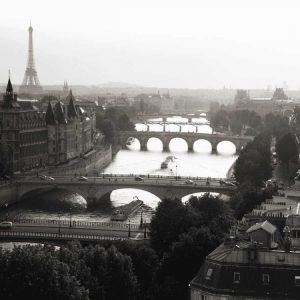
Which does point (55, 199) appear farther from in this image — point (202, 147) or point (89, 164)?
point (202, 147)

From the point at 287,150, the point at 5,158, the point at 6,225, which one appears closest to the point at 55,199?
the point at 5,158

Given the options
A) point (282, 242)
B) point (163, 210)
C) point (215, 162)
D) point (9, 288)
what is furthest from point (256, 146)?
point (9, 288)

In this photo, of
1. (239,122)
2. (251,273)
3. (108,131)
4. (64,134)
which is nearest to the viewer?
(251,273)

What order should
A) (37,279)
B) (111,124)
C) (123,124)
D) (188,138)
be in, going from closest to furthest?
(37,279) → (188,138) → (111,124) → (123,124)

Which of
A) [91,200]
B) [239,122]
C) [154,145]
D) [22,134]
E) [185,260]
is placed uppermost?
[22,134]

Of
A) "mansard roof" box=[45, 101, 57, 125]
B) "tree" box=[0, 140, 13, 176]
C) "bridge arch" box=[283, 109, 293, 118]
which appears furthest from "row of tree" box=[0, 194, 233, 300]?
"bridge arch" box=[283, 109, 293, 118]

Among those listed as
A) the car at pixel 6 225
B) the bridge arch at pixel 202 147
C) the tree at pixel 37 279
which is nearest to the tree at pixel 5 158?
Answer: the car at pixel 6 225

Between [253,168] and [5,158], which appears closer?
[253,168]
